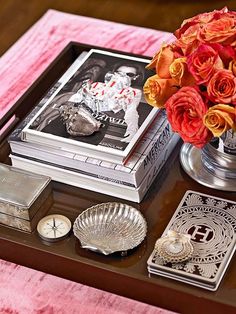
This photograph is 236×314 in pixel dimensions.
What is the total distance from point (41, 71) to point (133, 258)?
0.78 meters

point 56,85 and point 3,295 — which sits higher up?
point 56,85

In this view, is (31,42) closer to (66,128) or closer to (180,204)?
(66,128)

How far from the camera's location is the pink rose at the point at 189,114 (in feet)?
3.40

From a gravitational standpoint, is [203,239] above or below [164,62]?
below

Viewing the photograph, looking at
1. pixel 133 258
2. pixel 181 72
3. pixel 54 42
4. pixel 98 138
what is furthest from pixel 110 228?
pixel 54 42

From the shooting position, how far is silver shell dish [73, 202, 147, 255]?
1.08m

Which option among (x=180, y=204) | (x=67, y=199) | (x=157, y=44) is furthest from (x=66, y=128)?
(x=157, y=44)

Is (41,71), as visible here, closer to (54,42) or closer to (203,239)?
Answer: (54,42)

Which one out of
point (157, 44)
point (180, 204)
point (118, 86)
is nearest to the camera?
point (180, 204)

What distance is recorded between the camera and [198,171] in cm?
123

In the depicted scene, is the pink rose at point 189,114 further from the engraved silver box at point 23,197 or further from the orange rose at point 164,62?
the engraved silver box at point 23,197

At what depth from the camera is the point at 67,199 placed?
47.3 inches

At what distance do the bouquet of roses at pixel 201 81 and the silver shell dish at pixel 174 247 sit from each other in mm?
152

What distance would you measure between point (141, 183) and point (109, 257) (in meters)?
0.16
